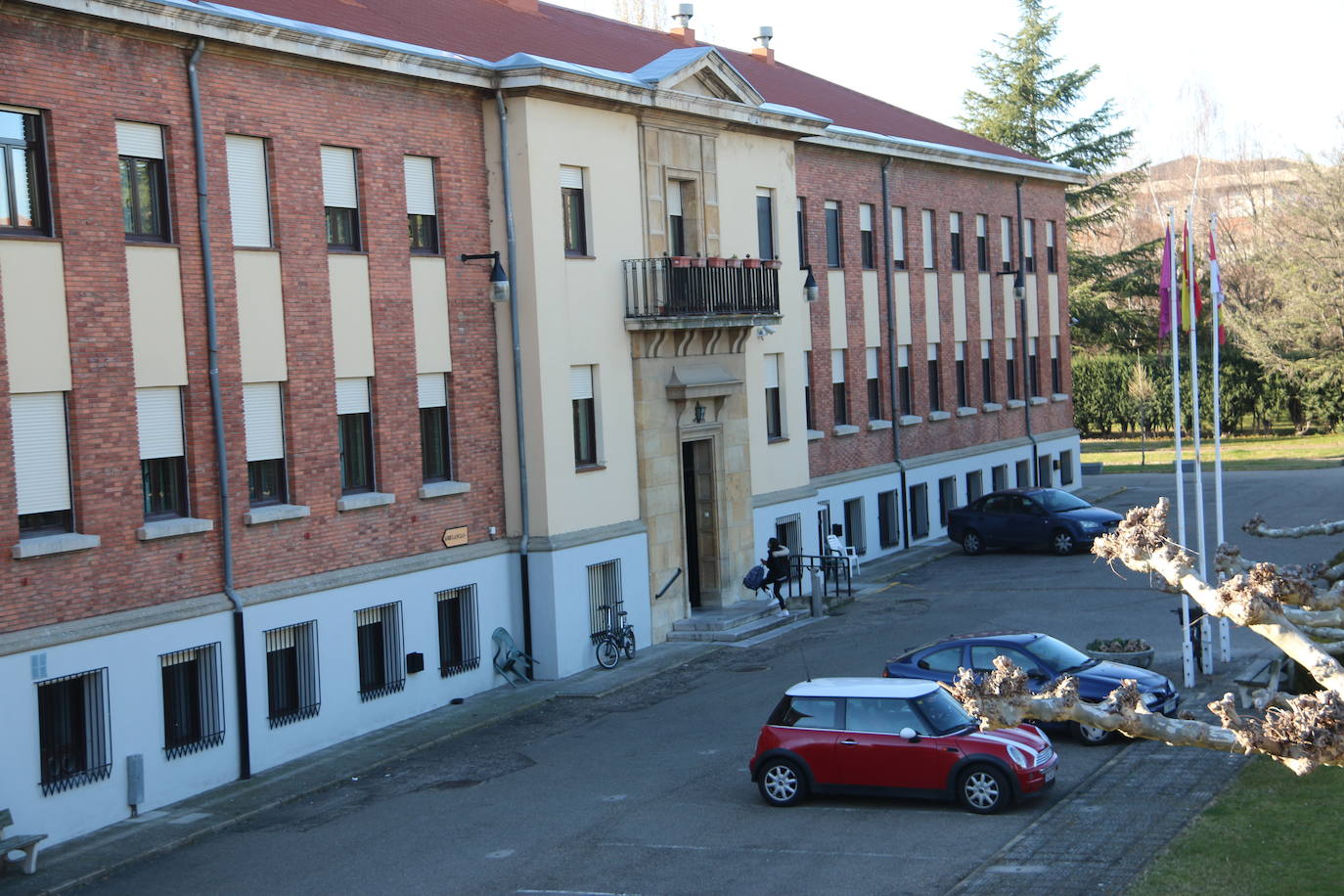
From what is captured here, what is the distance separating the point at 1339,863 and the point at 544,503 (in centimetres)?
1448

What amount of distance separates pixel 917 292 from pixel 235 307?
947 inches

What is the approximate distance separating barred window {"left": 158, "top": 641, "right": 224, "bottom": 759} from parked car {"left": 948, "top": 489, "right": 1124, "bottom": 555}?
73.3 feet

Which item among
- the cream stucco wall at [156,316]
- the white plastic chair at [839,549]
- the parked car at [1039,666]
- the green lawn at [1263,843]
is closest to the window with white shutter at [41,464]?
the cream stucco wall at [156,316]

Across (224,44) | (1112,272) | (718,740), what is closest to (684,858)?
(718,740)

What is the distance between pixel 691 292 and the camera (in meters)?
28.0

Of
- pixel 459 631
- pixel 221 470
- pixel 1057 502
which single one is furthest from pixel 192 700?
pixel 1057 502

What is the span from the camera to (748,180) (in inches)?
1232

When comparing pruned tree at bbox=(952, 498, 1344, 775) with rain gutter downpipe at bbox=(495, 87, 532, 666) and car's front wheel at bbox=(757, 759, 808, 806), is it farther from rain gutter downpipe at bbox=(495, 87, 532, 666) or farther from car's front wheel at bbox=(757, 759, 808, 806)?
rain gutter downpipe at bbox=(495, 87, 532, 666)

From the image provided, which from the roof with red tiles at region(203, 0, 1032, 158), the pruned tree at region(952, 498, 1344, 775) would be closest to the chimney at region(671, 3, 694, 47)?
the roof with red tiles at region(203, 0, 1032, 158)

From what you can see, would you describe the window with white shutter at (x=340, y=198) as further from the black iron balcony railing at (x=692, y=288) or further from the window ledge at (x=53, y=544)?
the window ledge at (x=53, y=544)

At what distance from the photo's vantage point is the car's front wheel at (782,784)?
55.5 feet

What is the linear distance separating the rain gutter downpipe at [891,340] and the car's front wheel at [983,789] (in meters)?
23.0

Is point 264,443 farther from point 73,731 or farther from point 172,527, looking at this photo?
point 73,731

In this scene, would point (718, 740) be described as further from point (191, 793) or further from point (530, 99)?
point (530, 99)
